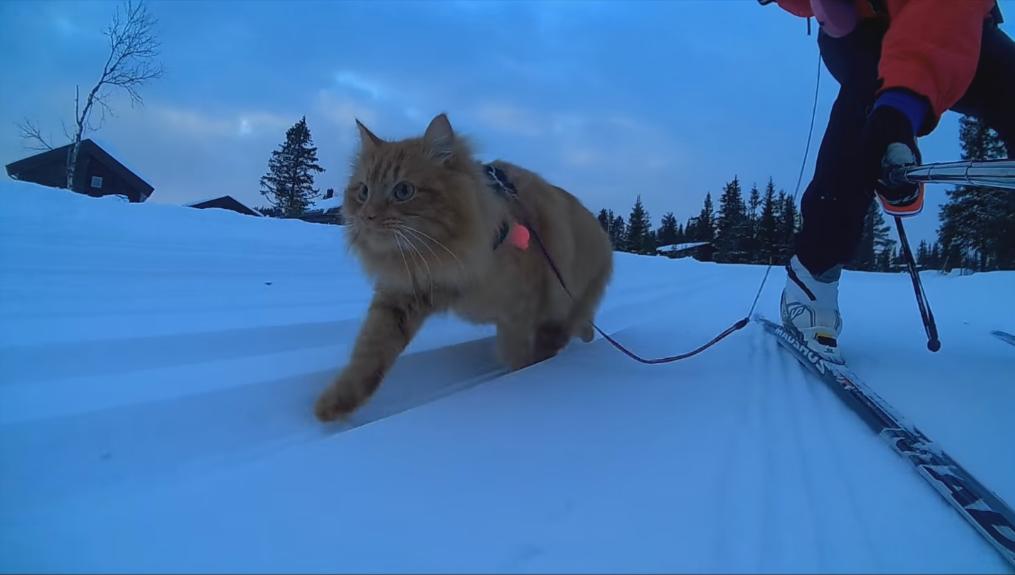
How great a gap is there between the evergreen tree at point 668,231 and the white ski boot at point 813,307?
140 ft

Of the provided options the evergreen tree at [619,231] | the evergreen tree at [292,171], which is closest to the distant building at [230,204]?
the evergreen tree at [292,171]

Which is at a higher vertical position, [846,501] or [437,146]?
[437,146]

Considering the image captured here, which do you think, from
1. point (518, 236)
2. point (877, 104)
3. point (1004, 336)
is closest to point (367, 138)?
point (518, 236)

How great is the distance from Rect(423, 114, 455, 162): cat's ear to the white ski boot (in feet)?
4.84

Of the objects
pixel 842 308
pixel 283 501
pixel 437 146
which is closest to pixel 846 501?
pixel 283 501

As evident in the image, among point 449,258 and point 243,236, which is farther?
point 243,236

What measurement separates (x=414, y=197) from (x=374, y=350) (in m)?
0.55

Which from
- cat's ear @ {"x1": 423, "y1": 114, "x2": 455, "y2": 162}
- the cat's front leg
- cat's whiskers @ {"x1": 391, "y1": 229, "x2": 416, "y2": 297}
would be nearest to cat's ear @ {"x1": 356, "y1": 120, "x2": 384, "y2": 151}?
cat's ear @ {"x1": 423, "y1": 114, "x2": 455, "y2": 162}

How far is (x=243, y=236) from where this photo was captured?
15.8 ft

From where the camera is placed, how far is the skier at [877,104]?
5.19 ft

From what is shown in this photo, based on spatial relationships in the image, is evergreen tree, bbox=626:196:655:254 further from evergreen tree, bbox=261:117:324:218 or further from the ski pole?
the ski pole

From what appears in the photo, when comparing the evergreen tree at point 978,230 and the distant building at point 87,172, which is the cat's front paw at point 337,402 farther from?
the distant building at point 87,172

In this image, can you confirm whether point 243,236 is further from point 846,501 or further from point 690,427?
point 846,501

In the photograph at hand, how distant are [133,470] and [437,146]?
1316mm
